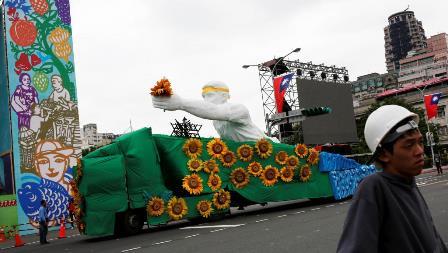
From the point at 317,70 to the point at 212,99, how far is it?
84.9 ft

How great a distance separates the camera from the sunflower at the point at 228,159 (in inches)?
633

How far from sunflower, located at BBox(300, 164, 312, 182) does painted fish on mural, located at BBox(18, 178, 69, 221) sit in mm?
11834

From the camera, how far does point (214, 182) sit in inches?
615

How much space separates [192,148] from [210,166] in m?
0.80

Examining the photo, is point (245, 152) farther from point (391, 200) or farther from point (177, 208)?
point (391, 200)

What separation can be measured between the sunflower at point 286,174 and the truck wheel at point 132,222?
4942mm

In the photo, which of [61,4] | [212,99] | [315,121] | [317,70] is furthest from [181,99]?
[317,70]

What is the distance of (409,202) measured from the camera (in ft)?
7.80

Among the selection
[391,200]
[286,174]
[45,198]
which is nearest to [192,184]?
[286,174]

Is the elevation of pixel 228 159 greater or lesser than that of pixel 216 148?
lesser

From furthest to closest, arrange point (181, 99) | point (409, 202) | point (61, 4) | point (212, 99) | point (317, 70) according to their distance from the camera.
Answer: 1. point (317, 70)
2. point (61, 4)
3. point (212, 99)
4. point (181, 99)
5. point (409, 202)

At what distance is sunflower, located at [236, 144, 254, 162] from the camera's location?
16375 millimetres

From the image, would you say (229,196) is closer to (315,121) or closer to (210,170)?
(210,170)

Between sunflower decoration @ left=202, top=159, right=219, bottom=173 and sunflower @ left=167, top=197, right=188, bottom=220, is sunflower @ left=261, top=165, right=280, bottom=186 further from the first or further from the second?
sunflower @ left=167, top=197, right=188, bottom=220
